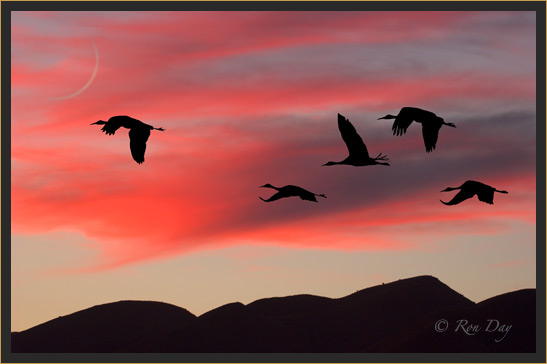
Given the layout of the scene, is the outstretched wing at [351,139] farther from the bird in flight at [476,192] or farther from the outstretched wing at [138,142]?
the outstretched wing at [138,142]

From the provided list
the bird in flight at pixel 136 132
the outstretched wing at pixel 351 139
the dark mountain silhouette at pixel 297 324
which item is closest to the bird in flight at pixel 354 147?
the outstretched wing at pixel 351 139

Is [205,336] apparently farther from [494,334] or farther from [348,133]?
[348,133]

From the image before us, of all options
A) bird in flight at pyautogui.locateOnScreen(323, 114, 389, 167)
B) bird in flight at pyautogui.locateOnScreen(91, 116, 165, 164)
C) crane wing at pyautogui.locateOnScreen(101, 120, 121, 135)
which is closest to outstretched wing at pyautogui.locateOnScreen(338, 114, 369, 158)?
bird in flight at pyautogui.locateOnScreen(323, 114, 389, 167)

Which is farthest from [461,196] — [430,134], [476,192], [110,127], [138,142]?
[110,127]

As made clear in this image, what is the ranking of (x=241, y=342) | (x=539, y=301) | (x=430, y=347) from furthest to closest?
(x=241, y=342) → (x=430, y=347) → (x=539, y=301)

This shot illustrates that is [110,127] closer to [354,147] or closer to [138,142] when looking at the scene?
[138,142]

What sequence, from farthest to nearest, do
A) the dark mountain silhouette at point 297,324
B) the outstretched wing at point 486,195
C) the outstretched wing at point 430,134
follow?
the dark mountain silhouette at point 297,324, the outstretched wing at point 486,195, the outstretched wing at point 430,134

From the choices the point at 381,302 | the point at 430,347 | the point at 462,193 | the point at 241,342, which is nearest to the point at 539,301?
the point at 462,193
